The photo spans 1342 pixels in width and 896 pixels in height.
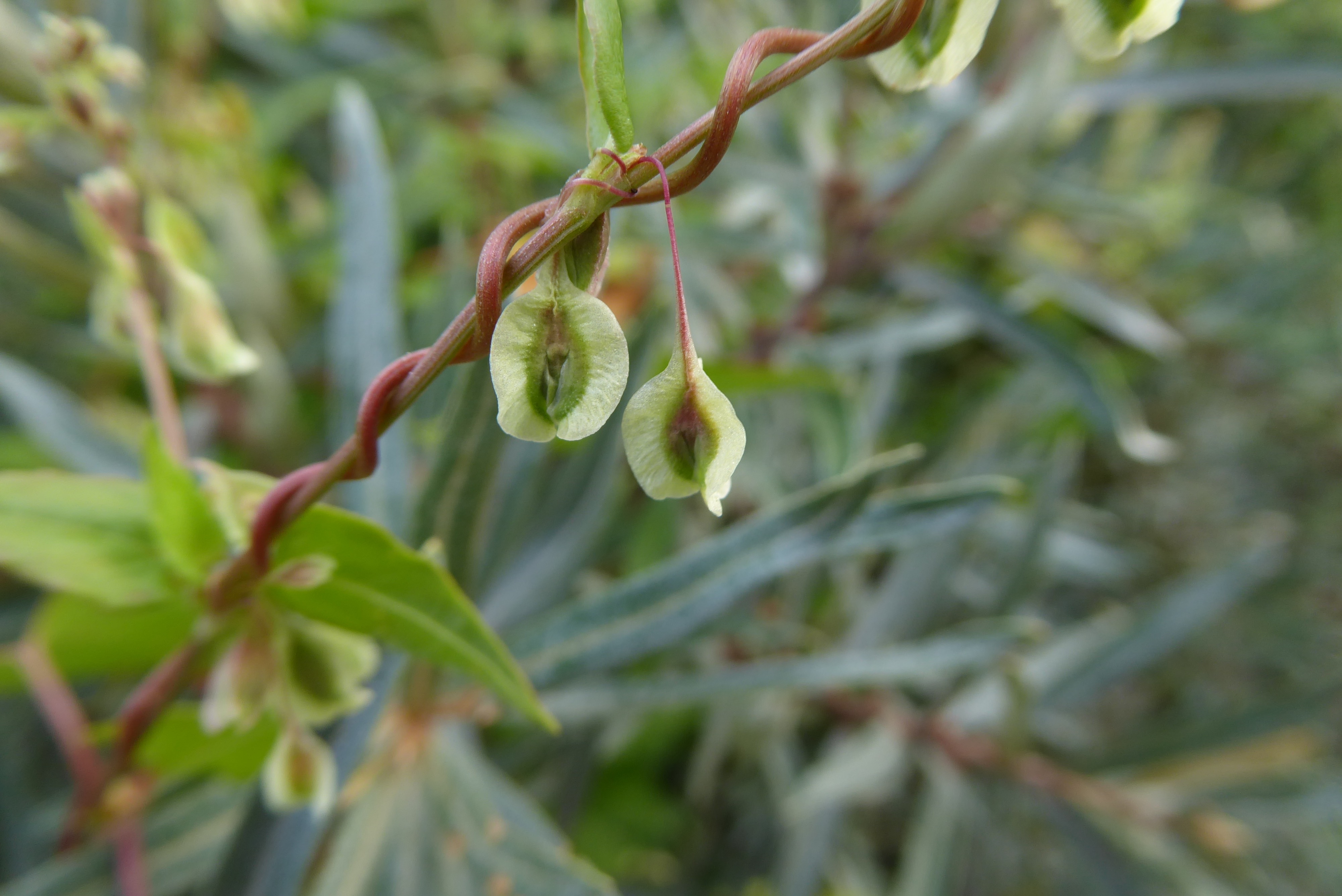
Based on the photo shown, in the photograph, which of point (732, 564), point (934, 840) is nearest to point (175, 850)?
point (732, 564)

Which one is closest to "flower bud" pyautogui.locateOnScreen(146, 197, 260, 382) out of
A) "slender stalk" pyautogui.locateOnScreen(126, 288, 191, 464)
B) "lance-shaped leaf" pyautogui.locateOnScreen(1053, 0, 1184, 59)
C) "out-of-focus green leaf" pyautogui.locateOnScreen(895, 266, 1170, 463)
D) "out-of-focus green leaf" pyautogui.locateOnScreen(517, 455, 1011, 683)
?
"slender stalk" pyautogui.locateOnScreen(126, 288, 191, 464)

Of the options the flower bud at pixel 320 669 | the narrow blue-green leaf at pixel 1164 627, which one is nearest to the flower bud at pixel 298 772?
the flower bud at pixel 320 669

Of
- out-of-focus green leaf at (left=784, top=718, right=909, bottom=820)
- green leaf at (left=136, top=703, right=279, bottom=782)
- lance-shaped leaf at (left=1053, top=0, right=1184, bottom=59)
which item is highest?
lance-shaped leaf at (left=1053, top=0, right=1184, bottom=59)

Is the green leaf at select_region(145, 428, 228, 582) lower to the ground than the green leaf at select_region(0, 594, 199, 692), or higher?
higher

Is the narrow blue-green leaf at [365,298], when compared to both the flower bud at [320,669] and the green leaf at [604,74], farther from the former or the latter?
the green leaf at [604,74]

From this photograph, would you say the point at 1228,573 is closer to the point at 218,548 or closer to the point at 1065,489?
the point at 1065,489

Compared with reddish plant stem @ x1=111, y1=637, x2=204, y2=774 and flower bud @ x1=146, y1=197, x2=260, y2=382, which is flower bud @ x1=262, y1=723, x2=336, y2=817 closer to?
reddish plant stem @ x1=111, y1=637, x2=204, y2=774

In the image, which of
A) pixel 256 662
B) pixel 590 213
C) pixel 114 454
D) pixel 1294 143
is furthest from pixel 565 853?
pixel 1294 143

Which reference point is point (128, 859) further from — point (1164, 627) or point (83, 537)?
point (1164, 627)
